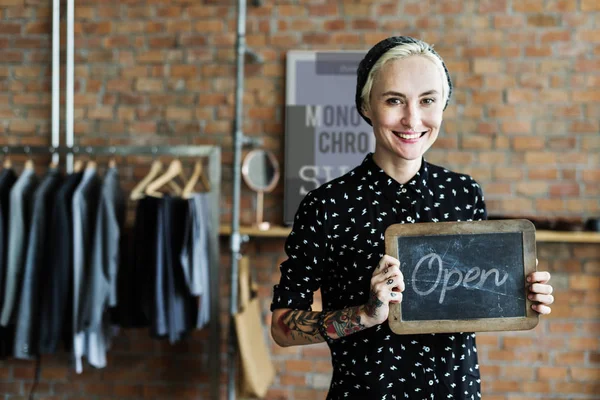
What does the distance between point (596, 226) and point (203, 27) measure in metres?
2.20

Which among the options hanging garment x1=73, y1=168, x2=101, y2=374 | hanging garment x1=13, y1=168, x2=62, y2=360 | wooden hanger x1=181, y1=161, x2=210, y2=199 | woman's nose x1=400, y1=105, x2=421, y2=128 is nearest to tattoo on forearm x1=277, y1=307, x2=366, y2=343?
woman's nose x1=400, y1=105, x2=421, y2=128

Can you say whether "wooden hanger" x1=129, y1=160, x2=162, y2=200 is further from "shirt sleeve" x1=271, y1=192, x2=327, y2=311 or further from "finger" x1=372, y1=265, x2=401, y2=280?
"finger" x1=372, y1=265, x2=401, y2=280

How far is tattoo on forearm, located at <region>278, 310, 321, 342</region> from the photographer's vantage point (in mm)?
1249

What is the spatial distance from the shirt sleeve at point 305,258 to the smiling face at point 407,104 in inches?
8.4

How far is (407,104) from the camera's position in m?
1.21

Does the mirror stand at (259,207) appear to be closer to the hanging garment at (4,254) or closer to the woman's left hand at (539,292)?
the hanging garment at (4,254)

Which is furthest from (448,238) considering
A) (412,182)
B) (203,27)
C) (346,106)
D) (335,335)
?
(203,27)

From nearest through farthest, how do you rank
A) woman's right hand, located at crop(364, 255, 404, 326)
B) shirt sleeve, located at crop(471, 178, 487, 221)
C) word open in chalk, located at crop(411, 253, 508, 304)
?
woman's right hand, located at crop(364, 255, 404, 326) < word open in chalk, located at crop(411, 253, 508, 304) < shirt sleeve, located at crop(471, 178, 487, 221)

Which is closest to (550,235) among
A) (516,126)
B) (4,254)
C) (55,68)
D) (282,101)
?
(516,126)

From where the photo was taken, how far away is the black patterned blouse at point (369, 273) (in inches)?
47.8

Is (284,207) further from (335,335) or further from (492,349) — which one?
(335,335)

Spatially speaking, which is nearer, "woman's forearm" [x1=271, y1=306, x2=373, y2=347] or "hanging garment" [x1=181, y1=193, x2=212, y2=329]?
"woman's forearm" [x1=271, y1=306, x2=373, y2=347]

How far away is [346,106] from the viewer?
2.98 meters

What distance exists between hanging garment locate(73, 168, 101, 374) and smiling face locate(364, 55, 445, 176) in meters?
1.80
